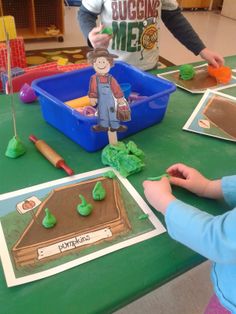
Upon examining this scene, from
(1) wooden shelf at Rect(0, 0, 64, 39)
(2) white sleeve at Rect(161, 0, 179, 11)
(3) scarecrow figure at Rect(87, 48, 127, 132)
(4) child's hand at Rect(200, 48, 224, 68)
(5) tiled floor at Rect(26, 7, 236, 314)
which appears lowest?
(5) tiled floor at Rect(26, 7, 236, 314)

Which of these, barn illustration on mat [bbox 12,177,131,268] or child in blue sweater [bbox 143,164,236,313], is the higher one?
child in blue sweater [bbox 143,164,236,313]

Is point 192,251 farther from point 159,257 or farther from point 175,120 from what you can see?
point 175,120

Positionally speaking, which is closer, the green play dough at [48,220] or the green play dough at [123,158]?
the green play dough at [48,220]

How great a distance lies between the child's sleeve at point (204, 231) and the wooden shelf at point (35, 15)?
9.33 feet

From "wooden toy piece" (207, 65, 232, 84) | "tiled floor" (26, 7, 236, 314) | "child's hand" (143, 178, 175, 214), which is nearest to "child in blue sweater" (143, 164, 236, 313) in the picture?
"child's hand" (143, 178, 175, 214)

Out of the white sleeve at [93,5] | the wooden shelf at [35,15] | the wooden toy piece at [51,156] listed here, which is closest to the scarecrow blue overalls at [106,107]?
the wooden toy piece at [51,156]

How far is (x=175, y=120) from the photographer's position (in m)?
0.84

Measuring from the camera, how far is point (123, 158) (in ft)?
2.15

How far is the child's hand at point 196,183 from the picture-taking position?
1.94ft

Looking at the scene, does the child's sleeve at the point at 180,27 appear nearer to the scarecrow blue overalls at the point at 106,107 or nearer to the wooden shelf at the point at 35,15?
the scarecrow blue overalls at the point at 106,107

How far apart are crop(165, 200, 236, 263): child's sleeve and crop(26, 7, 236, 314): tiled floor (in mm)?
621

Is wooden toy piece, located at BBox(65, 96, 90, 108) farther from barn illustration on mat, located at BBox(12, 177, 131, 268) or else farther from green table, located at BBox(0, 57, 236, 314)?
barn illustration on mat, located at BBox(12, 177, 131, 268)

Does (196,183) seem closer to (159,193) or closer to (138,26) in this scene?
(159,193)

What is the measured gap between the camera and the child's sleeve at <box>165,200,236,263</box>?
44 centimetres
